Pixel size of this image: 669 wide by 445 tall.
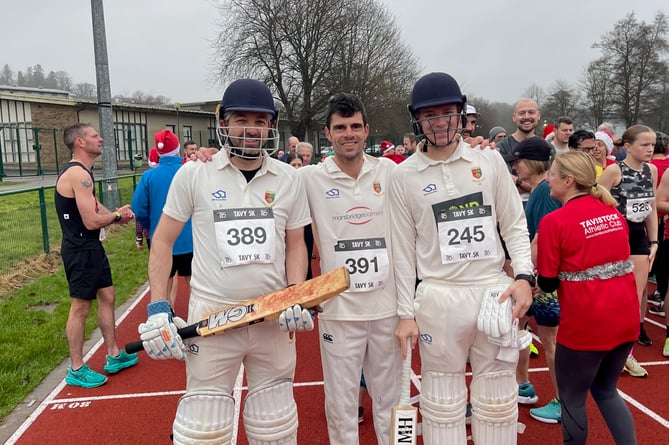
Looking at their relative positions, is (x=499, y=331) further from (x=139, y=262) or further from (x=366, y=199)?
(x=139, y=262)

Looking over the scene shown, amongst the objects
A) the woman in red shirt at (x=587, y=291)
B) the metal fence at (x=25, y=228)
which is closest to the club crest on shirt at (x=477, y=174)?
the woman in red shirt at (x=587, y=291)

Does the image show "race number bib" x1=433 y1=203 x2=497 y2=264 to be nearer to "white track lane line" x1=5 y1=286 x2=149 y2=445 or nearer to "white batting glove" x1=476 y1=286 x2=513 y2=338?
"white batting glove" x1=476 y1=286 x2=513 y2=338

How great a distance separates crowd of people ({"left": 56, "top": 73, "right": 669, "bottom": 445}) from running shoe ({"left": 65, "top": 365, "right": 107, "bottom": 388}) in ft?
8.13

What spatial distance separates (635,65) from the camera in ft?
121

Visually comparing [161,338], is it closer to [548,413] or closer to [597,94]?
[548,413]

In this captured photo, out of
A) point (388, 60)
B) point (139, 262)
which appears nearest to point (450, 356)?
point (139, 262)

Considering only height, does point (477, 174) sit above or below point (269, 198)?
above

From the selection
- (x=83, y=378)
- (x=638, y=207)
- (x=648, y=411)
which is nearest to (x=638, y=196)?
(x=638, y=207)

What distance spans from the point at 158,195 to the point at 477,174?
3.86 metres

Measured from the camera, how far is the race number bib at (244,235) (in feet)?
7.88

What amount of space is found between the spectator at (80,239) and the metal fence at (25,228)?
14.3 ft

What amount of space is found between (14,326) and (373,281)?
492 centimetres

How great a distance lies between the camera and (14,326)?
5469 mm

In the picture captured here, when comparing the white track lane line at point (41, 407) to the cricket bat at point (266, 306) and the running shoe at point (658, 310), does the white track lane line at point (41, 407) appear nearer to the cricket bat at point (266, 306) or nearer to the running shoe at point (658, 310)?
the cricket bat at point (266, 306)
